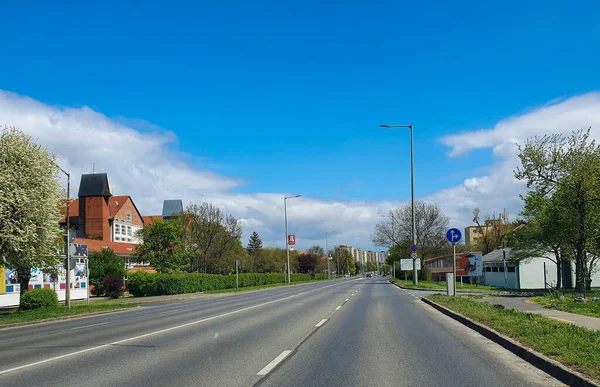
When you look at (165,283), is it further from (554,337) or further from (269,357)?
(554,337)

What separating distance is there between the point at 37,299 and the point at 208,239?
4023cm

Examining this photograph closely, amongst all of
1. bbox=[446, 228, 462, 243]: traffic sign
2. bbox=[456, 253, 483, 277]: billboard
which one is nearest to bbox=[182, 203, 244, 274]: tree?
bbox=[456, 253, 483, 277]: billboard

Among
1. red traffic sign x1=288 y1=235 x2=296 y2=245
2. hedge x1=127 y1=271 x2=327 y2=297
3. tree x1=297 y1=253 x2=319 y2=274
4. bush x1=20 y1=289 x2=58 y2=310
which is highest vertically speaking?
red traffic sign x1=288 y1=235 x2=296 y2=245

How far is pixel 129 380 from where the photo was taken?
320 inches

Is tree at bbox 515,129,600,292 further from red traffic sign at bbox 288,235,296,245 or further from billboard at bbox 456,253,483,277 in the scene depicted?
red traffic sign at bbox 288,235,296,245

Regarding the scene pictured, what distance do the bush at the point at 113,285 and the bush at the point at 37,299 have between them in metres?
13.4

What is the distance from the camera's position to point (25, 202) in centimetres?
2409

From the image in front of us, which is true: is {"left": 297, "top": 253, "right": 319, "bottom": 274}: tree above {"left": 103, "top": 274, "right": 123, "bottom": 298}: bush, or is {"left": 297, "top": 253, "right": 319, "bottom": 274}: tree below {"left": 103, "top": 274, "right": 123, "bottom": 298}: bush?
below

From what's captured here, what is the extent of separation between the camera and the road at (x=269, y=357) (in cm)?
809

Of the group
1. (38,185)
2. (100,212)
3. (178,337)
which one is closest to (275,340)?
(178,337)

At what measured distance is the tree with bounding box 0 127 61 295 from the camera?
2372 centimetres

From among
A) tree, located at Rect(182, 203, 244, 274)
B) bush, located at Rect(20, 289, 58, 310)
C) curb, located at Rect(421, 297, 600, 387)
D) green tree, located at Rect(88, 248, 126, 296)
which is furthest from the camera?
tree, located at Rect(182, 203, 244, 274)

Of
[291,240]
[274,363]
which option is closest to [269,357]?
[274,363]

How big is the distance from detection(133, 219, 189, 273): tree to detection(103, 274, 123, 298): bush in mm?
10095
